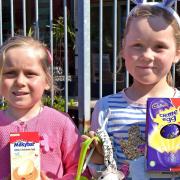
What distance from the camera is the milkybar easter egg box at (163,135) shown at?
5.76 feet

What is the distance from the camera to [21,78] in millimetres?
1994

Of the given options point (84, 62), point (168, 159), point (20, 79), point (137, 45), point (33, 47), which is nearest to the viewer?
point (168, 159)

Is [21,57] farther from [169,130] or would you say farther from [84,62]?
[84,62]

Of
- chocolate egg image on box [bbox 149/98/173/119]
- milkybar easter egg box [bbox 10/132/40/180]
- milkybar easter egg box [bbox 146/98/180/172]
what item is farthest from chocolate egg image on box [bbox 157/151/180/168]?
milkybar easter egg box [bbox 10/132/40/180]

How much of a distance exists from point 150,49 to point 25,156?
681mm

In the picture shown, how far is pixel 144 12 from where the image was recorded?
6.27 ft

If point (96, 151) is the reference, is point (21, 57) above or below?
above

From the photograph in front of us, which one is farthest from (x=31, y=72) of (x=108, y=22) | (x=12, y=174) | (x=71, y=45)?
(x=108, y=22)

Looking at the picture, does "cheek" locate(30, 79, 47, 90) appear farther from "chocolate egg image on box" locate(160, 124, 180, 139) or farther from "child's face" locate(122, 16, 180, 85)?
"chocolate egg image on box" locate(160, 124, 180, 139)

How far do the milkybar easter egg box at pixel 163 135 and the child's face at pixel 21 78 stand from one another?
1.78 feet

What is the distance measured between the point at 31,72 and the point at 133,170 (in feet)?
2.04

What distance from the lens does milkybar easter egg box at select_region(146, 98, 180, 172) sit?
176cm

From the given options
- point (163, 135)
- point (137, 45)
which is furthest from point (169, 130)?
point (137, 45)

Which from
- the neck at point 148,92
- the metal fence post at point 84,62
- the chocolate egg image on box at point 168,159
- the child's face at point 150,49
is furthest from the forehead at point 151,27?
the metal fence post at point 84,62
